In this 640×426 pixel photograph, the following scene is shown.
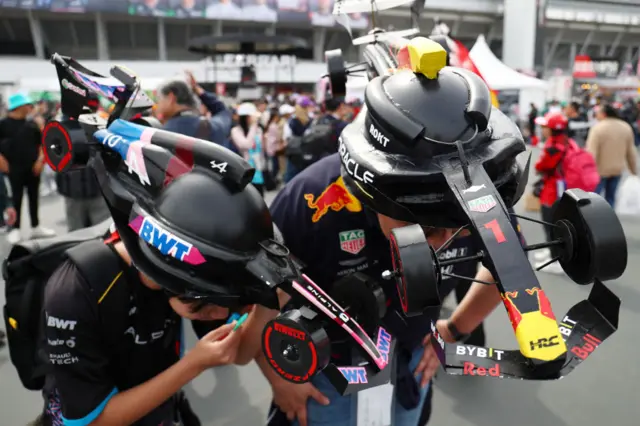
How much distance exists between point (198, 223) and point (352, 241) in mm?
557

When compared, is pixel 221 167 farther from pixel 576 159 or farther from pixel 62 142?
pixel 576 159

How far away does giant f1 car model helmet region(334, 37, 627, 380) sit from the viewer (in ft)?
2.71

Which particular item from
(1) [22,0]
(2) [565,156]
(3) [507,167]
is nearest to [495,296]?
(3) [507,167]

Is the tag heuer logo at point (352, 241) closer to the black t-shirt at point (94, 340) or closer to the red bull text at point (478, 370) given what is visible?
the black t-shirt at point (94, 340)

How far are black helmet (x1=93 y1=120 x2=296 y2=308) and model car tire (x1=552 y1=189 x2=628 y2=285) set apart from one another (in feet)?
1.98

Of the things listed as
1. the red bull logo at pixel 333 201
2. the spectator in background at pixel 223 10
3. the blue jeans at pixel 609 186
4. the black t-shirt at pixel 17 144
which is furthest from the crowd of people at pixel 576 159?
the spectator in background at pixel 223 10

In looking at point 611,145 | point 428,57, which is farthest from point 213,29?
point 428,57

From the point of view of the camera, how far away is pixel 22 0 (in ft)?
90.8

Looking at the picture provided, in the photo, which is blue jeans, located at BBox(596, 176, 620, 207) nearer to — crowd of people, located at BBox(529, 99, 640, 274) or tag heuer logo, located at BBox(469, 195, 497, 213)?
crowd of people, located at BBox(529, 99, 640, 274)

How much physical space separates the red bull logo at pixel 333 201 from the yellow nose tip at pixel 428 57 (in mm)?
497

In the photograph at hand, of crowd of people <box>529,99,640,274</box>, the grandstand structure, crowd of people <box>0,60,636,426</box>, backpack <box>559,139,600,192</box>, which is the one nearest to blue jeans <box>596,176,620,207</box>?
crowd of people <box>529,99,640,274</box>

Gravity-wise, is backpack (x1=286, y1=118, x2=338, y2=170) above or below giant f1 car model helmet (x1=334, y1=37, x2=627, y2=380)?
below

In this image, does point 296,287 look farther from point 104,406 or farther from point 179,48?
point 179,48

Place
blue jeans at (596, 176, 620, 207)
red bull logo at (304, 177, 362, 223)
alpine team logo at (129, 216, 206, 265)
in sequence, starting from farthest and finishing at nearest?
1. blue jeans at (596, 176, 620, 207)
2. red bull logo at (304, 177, 362, 223)
3. alpine team logo at (129, 216, 206, 265)
